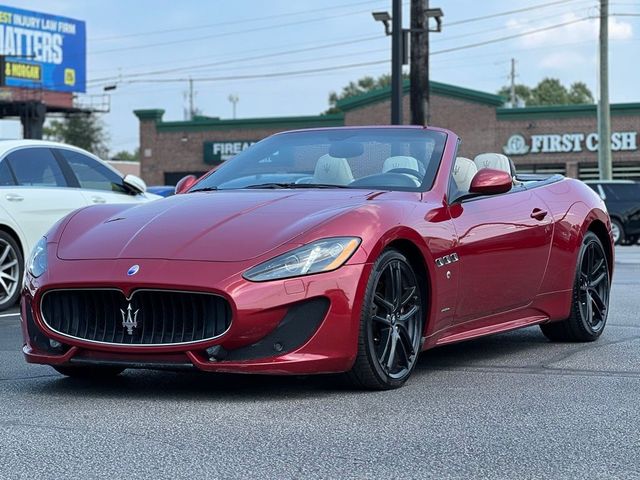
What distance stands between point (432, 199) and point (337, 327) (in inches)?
47.3

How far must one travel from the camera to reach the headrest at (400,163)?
642cm

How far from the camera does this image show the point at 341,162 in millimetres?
6523

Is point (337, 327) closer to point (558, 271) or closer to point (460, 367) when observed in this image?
point (460, 367)

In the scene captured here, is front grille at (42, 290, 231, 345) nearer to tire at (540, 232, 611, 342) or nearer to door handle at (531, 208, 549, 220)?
door handle at (531, 208, 549, 220)

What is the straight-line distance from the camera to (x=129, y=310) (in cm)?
521

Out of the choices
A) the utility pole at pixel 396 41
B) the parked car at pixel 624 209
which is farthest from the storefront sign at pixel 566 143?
the utility pole at pixel 396 41

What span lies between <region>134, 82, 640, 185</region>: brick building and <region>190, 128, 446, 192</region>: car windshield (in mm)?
40475

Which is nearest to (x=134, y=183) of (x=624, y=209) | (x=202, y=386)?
(x=202, y=386)

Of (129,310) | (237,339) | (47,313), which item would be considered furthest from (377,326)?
(47,313)

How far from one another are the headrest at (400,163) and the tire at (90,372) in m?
1.82

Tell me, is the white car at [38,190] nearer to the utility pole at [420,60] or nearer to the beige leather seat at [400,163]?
the beige leather seat at [400,163]

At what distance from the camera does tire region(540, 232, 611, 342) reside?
7.48 meters

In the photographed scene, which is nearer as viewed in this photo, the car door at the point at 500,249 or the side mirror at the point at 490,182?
the car door at the point at 500,249

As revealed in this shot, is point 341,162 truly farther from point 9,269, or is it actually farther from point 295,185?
point 9,269
